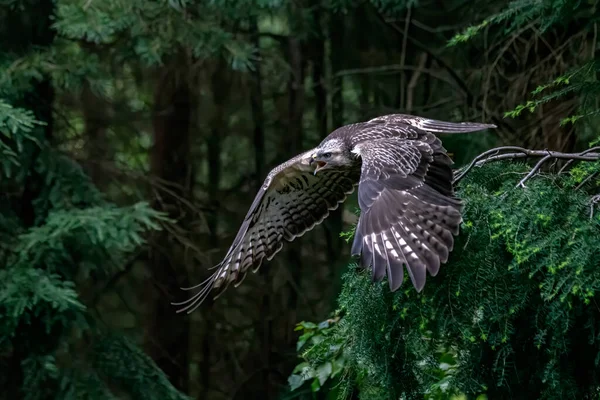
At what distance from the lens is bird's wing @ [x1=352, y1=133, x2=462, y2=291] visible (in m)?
2.74

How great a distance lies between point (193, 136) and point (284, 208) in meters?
4.61

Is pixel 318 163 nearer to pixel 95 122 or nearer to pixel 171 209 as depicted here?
pixel 171 209

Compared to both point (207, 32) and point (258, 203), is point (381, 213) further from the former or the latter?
point (207, 32)

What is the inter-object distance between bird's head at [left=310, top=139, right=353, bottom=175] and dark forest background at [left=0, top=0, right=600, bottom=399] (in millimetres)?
906

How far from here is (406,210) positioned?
3.04 meters

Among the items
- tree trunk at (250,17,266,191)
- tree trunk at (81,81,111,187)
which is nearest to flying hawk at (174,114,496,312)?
tree trunk at (81,81,111,187)

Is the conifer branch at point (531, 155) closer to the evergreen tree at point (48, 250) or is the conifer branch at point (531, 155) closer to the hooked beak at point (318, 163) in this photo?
the hooked beak at point (318, 163)

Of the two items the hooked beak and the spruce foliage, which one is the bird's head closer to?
the hooked beak

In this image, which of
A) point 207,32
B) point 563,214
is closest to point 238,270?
point 563,214

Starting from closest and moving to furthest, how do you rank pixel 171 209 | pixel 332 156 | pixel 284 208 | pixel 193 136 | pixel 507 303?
pixel 507 303, pixel 332 156, pixel 284 208, pixel 171 209, pixel 193 136

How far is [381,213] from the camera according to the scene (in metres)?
3.04

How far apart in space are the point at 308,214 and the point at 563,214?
1.69 metres

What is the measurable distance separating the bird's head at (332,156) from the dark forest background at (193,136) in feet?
2.97

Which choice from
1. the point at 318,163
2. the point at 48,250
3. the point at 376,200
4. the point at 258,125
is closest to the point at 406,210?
the point at 376,200
